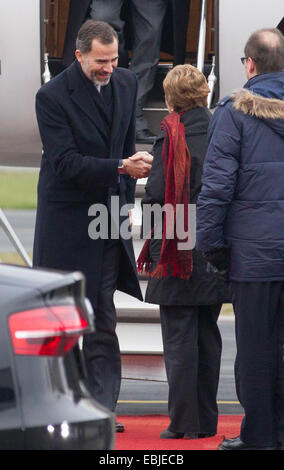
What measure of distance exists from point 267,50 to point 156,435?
1955 millimetres

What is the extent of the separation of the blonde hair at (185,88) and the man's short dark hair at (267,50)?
500 mm

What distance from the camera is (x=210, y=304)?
18.1 feet

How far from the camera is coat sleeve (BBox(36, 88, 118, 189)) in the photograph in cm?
536

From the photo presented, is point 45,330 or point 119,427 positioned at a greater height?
point 45,330

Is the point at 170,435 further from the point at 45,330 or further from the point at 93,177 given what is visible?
the point at 45,330

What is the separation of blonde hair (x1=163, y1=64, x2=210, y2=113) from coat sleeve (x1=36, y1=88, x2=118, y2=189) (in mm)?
395

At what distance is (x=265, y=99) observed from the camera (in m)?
4.90

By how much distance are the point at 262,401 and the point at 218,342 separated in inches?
29.2

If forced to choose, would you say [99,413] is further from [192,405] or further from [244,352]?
[192,405]

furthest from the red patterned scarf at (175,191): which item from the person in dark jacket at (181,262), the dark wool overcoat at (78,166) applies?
the dark wool overcoat at (78,166)

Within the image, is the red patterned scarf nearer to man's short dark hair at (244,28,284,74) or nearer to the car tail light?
man's short dark hair at (244,28,284,74)

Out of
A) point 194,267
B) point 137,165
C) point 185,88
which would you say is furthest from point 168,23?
point 194,267

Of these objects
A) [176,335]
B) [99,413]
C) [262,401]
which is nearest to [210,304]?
[176,335]
